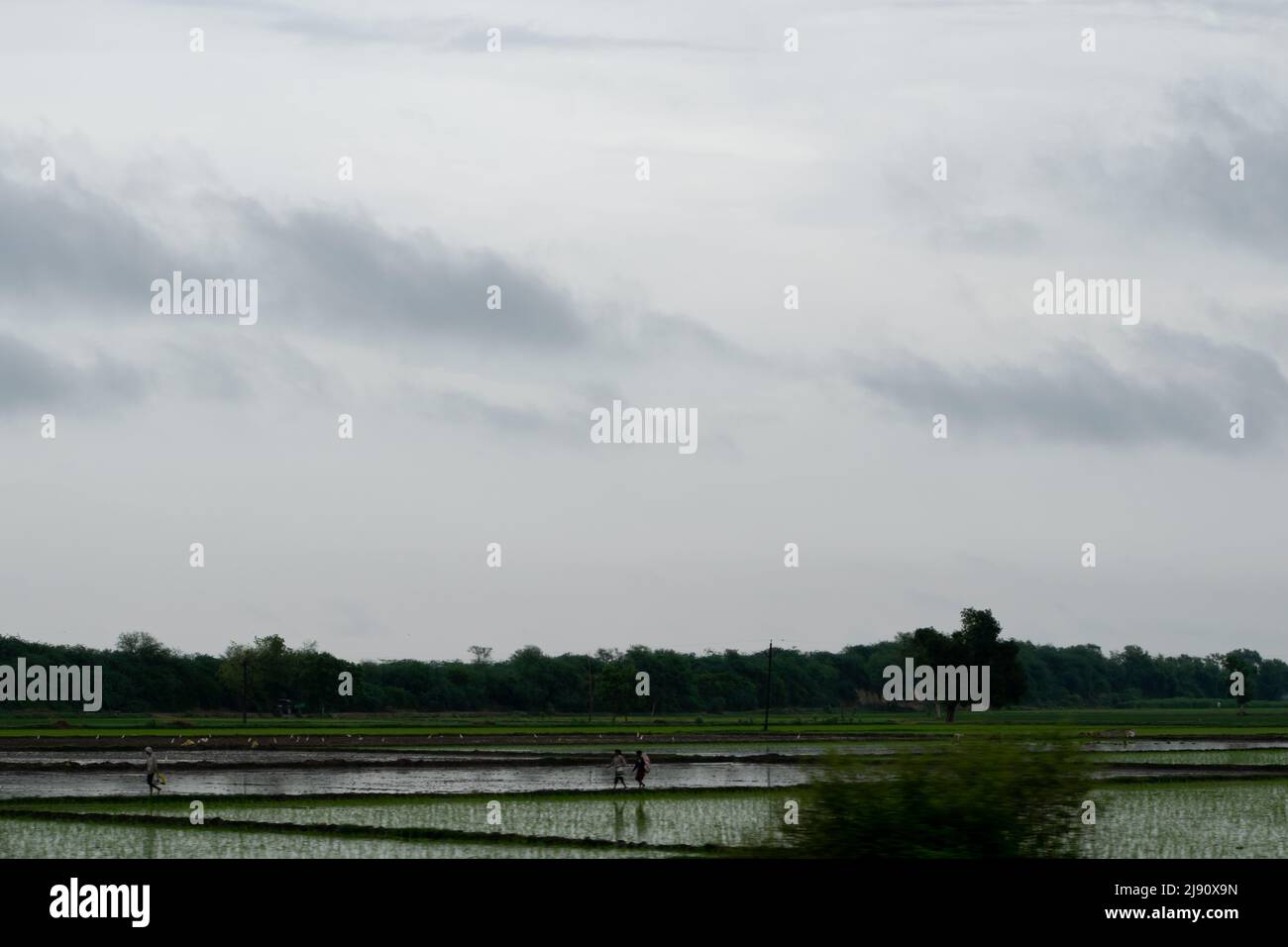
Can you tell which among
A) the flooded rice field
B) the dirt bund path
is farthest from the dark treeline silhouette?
the flooded rice field

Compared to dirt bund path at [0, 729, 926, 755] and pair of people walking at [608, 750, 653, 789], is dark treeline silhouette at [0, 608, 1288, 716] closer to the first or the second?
dirt bund path at [0, 729, 926, 755]

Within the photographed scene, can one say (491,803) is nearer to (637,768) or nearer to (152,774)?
(637,768)

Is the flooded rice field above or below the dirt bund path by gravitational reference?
above

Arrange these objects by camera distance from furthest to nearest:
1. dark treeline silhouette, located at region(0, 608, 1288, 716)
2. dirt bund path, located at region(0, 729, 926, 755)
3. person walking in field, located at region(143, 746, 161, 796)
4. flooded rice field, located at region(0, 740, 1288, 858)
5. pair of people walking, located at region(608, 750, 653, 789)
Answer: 1. dark treeline silhouette, located at region(0, 608, 1288, 716)
2. dirt bund path, located at region(0, 729, 926, 755)
3. pair of people walking, located at region(608, 750, 653, 789)
4. person walking in field, located at region(143, 746, 161, 796)
5. flooded rice field, located at region(0, 740, 1288, 858)

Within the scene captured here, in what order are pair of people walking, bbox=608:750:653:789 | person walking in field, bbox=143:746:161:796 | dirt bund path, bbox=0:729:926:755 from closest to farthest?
person walking in field, bbox=143:746:161:796, pair of people walking, bbox=608:750:653:789, dirt bund path, bbox=0:729:926:755

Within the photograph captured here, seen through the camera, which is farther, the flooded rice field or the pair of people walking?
the pair of people walking

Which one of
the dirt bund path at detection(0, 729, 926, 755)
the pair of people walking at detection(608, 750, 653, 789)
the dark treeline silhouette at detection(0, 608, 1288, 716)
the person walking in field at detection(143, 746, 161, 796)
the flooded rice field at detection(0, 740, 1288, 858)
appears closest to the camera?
the flooded rice field at detection(0, 740, 1288, 858)

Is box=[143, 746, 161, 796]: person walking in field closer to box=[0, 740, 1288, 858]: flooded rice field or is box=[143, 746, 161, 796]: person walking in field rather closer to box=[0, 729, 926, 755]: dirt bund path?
box=[0, 740, 1288, 858]: flooded rice field

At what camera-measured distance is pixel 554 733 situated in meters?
94.5

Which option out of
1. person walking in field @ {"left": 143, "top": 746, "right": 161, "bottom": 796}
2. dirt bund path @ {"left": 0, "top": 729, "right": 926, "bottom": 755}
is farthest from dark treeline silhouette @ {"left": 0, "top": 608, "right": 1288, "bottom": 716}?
person walking in field @ {"left": 143, "top": 746, "right": 161, "bottom": 796}

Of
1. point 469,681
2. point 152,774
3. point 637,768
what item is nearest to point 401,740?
point 637,768
